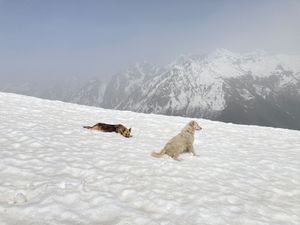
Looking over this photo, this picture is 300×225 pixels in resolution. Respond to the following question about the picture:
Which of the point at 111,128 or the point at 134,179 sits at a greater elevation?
the point at 111,128

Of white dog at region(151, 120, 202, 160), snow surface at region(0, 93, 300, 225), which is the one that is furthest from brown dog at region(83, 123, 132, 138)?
white dog at region(151, 120, 202, 160)

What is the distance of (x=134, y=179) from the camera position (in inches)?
533

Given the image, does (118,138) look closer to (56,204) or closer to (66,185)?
(66,185)

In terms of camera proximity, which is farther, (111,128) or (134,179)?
(111,128)

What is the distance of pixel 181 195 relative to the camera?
483 inches

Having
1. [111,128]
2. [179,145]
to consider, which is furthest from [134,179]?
[111,128]

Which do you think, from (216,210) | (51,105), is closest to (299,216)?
(216,210)

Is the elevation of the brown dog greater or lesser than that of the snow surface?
greater

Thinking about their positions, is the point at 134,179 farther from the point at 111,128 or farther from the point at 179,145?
the point at 111,128

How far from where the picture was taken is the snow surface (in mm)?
10461

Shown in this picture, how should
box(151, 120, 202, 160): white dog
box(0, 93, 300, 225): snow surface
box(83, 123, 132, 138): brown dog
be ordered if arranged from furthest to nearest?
box(83, 123, 132, 138): brown dog < box(151, 120, 202, 160): white dog < box(0, 93, 300, 225): snow surface

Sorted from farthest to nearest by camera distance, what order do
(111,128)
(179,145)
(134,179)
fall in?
(111,128) → (179,145) → (134,179)

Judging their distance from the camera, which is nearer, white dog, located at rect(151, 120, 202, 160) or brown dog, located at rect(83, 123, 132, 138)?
white dog, located at rect(151, 120, 202, 160)

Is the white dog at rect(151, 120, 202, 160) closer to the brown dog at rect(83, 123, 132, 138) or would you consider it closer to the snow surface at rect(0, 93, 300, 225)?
the snow surface at rect(0, 93, 300, 225)
